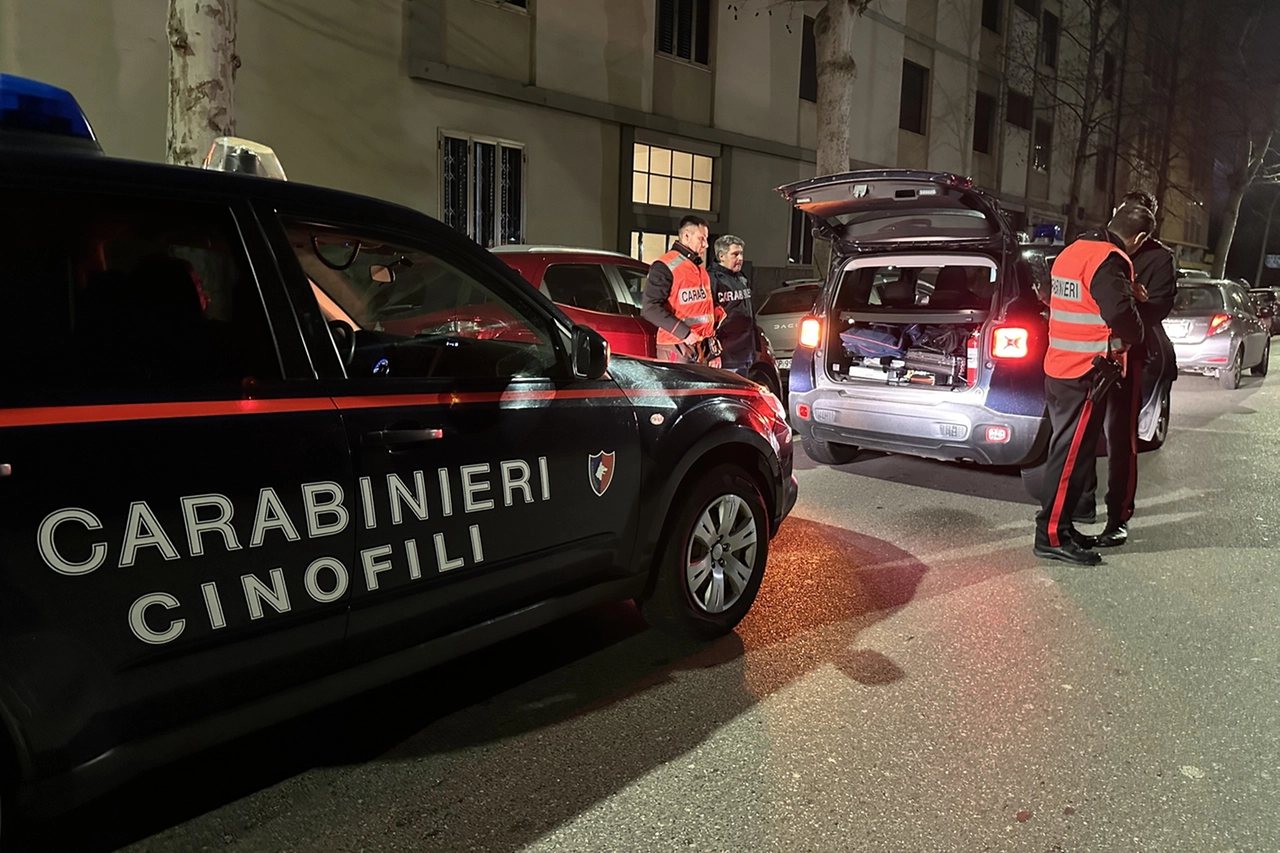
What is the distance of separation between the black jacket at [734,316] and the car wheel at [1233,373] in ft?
28.1

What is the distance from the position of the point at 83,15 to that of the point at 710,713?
10.1 metres

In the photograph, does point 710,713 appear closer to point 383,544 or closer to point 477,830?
point 477,830

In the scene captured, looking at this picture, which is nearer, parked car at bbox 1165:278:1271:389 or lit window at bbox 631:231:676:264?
parked car at bbox 1165:278:1271:389

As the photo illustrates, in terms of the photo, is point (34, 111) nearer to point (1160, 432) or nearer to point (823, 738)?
point (823, 738)

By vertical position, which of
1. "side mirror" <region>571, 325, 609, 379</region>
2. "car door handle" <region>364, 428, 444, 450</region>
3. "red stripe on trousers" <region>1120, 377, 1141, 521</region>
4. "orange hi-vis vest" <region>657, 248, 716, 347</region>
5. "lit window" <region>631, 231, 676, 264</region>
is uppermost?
"lit window" <region>631, 231, 676, 264</region>

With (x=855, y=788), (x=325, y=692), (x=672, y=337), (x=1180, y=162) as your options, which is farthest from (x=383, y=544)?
(x=1180, y=162)

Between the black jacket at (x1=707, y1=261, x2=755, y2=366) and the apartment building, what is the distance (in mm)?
5720

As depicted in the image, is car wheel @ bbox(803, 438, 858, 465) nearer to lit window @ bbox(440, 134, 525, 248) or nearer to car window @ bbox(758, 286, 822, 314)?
car window @ bbox(758, 286, 822, 314)

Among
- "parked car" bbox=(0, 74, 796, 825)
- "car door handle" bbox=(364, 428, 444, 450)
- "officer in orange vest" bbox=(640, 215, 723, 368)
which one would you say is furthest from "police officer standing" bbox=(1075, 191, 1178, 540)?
"car door handle" bbox=(364, 428, 444, 450)

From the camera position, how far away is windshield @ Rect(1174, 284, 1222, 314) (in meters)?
12.2

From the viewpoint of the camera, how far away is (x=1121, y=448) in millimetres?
5016

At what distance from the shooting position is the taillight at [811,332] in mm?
6391

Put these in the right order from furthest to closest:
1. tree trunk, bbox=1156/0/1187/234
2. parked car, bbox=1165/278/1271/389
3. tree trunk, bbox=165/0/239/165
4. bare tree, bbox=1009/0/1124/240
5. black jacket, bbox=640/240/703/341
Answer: tree trunk, bbox=1156/0/1187/234 < bare tree, bbox=1009/0/1124/240 < parked car, bbox=1165/278/1271/389 < tree trunk, bbox=165/0/239/165 < black jacket, bbox=640/240/703/341

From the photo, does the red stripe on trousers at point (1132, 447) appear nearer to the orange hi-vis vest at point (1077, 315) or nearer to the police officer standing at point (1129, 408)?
the police officer standing at point (1129, 408)
